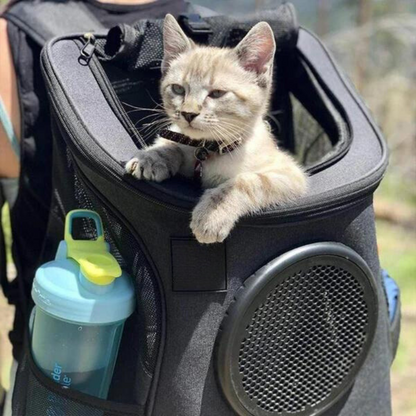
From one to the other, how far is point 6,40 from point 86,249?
585mm

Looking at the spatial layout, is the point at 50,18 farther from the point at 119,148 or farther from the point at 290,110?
the point at 290,110

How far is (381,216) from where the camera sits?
391 cm

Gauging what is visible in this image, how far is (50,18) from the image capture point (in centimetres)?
163

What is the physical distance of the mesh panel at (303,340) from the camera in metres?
1.33

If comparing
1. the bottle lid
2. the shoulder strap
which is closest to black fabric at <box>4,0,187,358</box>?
the shoulder strap

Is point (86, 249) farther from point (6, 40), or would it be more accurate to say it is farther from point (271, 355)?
point (6, 40)

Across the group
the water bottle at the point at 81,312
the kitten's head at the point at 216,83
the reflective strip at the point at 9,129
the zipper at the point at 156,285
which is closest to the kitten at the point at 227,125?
the kitten's head at the point at 216,83

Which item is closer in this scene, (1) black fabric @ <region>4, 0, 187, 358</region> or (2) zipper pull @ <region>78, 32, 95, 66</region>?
(2) zipper pull @ <region>78, 32, 95, 66</region>

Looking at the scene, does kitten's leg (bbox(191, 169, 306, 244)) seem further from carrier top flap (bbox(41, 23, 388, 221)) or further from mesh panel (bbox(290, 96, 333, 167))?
mesh panel (bbox(290, 96, 333, 167))

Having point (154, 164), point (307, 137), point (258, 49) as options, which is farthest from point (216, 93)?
point (307, 137)

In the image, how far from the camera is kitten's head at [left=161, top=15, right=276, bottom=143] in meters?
1.39

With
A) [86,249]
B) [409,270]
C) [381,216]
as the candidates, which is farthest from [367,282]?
[381,216]

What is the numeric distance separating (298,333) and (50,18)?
94 centimetres

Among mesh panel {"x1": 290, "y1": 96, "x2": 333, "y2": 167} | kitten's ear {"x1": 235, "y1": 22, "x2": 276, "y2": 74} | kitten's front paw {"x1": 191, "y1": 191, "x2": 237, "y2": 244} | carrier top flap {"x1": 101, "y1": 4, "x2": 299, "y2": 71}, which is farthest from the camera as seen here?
mesh panel {"x1": 290, "y1": 96, "x2": 333, "y2": 167}
